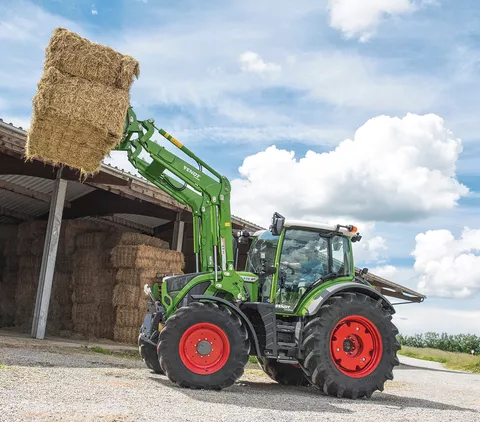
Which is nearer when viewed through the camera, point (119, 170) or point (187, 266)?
point (119, 170)

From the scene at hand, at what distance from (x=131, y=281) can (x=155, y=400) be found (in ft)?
31.7

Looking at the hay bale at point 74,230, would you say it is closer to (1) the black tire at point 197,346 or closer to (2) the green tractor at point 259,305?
(2) the green tractor at point 259,305

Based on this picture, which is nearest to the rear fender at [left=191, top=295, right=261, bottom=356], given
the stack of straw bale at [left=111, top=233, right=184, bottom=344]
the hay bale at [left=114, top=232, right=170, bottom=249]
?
the stack of straw bale at [left=111, top=233, right=184, bottom=344]

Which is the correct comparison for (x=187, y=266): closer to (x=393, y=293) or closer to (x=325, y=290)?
(x=393, y=293)

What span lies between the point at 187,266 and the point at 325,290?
13.4 metres

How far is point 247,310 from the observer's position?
8570mm

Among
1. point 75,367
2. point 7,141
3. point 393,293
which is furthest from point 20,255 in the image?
point 393,293

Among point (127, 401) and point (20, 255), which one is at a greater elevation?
point (20, 255)

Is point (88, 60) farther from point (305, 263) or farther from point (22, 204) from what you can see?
point (22, 204)

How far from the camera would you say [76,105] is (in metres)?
8.73

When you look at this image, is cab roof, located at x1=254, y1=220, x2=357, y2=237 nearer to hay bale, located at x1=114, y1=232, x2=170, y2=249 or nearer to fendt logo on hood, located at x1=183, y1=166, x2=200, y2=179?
fendt logo on hood, located at x1=183, y1=166, x2=200, y2=179

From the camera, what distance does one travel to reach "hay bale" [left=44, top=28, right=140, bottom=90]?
8.79m

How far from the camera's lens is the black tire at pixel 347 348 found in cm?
812

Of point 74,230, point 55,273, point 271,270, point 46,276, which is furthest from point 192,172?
point 55,273
